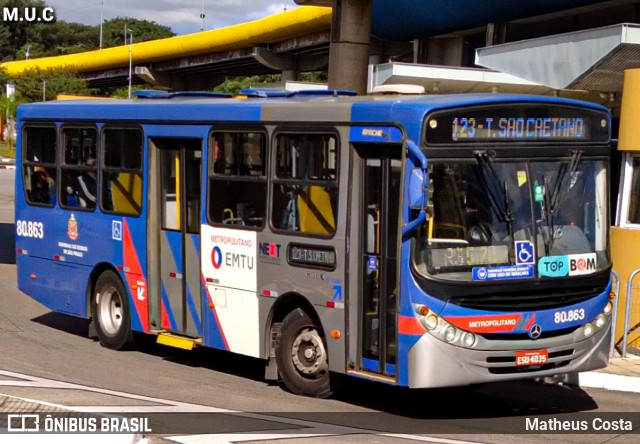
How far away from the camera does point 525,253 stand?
10.2 m

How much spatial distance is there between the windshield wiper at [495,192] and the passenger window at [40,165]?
7341 millimetres

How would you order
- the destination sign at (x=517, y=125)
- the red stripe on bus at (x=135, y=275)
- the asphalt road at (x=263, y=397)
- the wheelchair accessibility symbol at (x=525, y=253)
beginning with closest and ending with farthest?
the asphalt road at (x=263, y=397), the destination sign at (x=517, y=125), the wheelchair accessibility symbol at (x=525, y=253), the red stripe on bus at (x=135, y=275)

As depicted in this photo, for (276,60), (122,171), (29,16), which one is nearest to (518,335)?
(122,171)

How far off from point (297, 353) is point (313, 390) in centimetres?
42

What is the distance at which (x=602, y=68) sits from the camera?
16984 mm

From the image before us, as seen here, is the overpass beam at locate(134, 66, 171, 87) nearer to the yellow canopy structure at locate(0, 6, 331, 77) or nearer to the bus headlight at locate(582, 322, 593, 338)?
the yellow canopy structure at locate(0, 6, 331, 77)

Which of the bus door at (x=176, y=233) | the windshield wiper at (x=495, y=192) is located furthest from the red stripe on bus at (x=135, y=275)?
the windshield wiper at (x=495, y=192)

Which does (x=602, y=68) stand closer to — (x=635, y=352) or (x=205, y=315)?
(x=635, y=352)

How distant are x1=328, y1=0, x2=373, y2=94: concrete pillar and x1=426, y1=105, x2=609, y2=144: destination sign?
1487cm

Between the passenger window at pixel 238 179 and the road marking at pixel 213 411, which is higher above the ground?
the passenger window at pixel 238 179

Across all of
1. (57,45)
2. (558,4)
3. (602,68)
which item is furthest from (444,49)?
(57,45)

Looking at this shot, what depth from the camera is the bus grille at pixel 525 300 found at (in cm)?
998

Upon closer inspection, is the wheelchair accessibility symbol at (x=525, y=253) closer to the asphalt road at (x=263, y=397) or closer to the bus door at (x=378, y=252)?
the bus door at (x=378, y=252)

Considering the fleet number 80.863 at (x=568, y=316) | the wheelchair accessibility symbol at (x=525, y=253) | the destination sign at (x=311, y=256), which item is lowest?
the fleet number 80.863 at (x=568, y=316)
